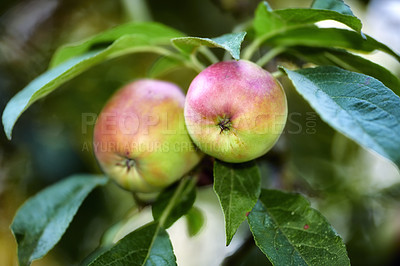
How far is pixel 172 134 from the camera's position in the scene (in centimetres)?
72

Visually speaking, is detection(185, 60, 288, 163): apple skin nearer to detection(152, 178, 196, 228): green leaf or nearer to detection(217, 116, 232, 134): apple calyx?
detection(217, 116, 232, 134): apple calyx

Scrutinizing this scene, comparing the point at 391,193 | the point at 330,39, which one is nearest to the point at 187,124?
the point at 330,39

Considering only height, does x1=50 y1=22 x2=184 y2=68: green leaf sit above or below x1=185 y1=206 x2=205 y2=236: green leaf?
above

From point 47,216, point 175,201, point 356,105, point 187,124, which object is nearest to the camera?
point 356,105

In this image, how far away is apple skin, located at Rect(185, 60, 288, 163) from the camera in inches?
23.6

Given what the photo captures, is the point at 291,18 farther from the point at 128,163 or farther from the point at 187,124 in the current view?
the point at 128,163

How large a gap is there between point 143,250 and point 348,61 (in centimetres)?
52

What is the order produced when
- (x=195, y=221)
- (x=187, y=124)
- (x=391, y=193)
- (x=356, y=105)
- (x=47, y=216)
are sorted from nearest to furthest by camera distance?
(x=356, y=105) → (x=187, y=124) → (x=47, y=216) → (x=195, y=221) → (x=391, y=193)

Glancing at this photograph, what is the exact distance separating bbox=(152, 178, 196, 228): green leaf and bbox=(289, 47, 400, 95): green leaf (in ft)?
1.15

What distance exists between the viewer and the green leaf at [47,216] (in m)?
0.79

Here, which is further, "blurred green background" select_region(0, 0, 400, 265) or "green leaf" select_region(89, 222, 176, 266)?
"blurred green background" select_region(0, 0, 400, 265)

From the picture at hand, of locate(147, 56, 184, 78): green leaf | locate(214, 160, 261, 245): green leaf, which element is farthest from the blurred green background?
locate(214, 160, 261, 245): green leaf

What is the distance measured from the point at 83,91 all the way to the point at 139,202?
0.59 metres

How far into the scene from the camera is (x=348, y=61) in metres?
0.74
